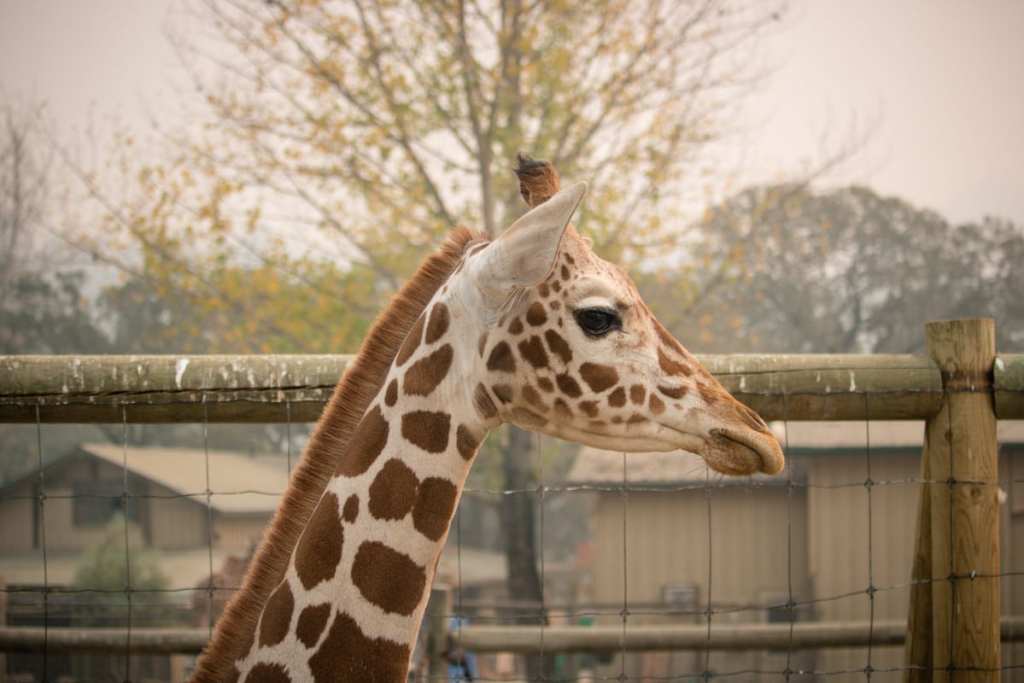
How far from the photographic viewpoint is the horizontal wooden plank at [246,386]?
2.83m

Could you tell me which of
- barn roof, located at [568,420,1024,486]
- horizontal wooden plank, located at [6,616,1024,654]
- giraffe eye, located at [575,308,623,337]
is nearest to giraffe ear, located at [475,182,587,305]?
giraffe eye, located at [575,308,623,337]

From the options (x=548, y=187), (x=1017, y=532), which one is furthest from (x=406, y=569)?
(x=1017, y=532)

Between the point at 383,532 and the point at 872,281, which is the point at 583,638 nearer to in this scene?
the point at 383,532

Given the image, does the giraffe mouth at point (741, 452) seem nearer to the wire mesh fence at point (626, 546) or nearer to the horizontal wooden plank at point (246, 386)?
the wire mesh fence at point (626, 546)

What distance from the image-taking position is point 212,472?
2259cm

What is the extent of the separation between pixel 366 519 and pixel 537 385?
506 mm

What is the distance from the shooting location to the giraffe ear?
2090 millimetres

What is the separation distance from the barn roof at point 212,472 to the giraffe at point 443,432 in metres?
15.9

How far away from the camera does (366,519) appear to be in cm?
218

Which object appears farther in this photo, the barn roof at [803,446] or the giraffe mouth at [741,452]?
the barn roof at [803,446]

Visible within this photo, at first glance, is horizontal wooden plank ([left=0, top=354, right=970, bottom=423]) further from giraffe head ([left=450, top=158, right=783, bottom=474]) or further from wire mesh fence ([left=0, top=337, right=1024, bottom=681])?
giraffe head ([left=450, top=158, right=783, bottom=474])

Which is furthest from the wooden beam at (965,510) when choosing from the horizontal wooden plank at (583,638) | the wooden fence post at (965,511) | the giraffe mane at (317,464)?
the giraffe mane at (317,464)

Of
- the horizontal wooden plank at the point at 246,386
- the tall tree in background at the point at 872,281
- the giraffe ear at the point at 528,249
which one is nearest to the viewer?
the giraffe ear at the point at 528,249

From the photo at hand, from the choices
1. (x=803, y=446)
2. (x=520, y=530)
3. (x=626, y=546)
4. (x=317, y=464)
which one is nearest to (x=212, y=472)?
(x=520, y=530)
